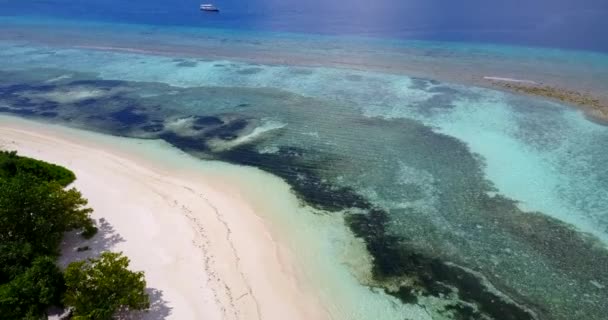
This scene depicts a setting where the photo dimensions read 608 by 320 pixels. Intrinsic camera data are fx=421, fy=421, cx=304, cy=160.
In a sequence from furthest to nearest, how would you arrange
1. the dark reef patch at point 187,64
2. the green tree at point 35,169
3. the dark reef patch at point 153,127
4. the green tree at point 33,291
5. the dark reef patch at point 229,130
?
the dark reef patch at point 187,64 → the dark reef patch at point 153,127 → the dark reef patch at point 229,130 → the green tree at point 35,169 → the green tree at point 33,291

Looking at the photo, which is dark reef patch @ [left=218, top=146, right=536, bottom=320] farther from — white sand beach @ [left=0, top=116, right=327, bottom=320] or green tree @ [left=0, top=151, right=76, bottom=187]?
green tree @ [left=0, top=151, right=76, bottom=187]

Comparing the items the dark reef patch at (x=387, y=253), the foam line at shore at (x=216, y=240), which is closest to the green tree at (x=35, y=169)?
the foam line at shore at (x=216, y=240)

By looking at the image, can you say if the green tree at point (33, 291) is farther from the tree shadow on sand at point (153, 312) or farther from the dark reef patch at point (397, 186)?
→ the dark reef patch at point (397, 186)

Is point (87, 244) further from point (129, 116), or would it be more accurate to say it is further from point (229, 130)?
point (129, 116)

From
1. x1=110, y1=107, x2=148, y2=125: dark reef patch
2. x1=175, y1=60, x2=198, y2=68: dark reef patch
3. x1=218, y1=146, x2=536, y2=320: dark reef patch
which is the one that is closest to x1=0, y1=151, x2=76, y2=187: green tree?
x1=218, y1=146, x2=536, y2=320: dark reef patch

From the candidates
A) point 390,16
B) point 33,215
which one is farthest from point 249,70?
point 390,16

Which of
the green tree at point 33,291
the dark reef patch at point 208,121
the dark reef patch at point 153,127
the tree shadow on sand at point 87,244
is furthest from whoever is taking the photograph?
the dark reef patch at point 208,121
